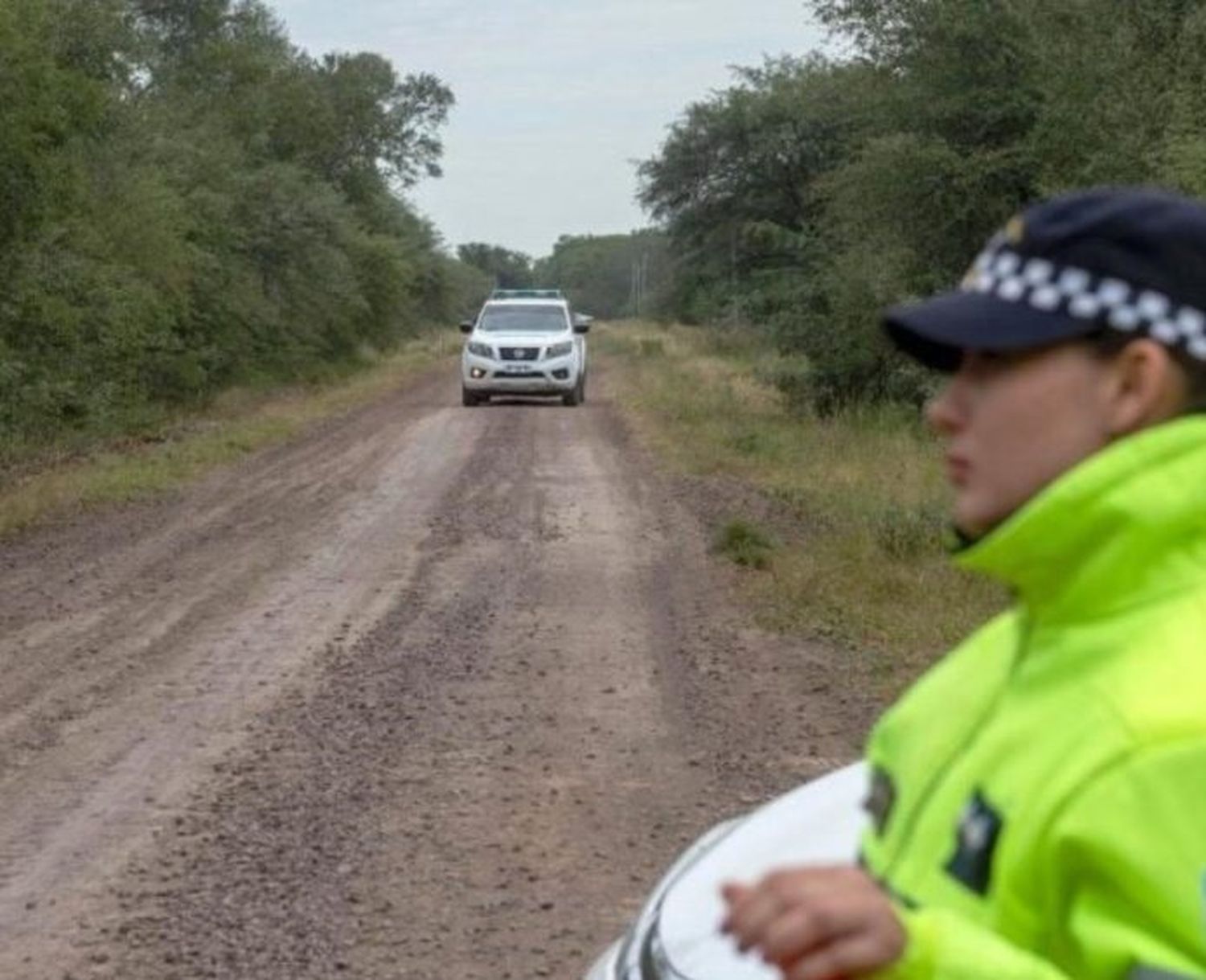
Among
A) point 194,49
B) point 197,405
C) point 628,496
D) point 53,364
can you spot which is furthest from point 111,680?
point 194,49

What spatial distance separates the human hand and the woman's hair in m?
0.45

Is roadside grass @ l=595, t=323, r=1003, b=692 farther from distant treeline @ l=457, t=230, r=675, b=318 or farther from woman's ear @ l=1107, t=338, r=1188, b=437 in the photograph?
distant treeline @ l=457, t=230, r=675, b=318

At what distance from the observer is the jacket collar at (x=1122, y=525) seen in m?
1.70

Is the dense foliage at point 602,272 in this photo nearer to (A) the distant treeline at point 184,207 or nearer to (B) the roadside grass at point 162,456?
(A) the distant treeline at point 184,207

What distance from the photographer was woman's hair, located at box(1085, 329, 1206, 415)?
1.77m

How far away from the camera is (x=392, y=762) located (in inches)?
338

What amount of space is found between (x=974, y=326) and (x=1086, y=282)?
96mm

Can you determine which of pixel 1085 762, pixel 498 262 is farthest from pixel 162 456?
pixel 498 262

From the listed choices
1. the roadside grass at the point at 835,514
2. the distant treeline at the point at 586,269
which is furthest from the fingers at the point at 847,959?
the distant treeline at the point at 586,269

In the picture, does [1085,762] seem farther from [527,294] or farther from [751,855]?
[527,294]

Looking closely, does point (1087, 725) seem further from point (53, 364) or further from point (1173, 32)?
point (53, 364)

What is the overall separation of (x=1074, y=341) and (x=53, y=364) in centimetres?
2409

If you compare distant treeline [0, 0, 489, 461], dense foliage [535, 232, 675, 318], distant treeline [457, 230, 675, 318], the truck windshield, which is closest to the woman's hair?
distant treeline [0, 0, 489, 461]

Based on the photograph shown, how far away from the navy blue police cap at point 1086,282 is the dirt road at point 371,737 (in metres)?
4.37
